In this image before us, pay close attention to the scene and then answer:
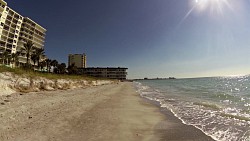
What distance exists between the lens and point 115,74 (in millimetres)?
194000

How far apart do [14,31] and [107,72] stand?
11552 centimetres

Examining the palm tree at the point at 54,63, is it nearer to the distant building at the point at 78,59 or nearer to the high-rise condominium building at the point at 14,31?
the high-rise condominium building at the point at 14,31

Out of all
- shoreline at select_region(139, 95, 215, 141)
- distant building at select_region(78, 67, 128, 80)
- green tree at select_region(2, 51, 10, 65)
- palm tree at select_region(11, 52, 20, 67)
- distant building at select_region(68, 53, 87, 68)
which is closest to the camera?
shoreline at select_region(139, 95, 215, 141)

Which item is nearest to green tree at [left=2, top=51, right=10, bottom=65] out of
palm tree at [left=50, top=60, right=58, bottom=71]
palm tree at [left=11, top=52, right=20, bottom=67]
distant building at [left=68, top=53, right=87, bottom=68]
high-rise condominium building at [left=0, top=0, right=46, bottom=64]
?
palm tree at [left=11, top=52, right=20, bottom=67]

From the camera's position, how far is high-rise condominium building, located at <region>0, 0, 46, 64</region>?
7106 cm

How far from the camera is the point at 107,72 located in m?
188

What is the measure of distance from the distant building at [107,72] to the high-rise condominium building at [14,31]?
294 ft

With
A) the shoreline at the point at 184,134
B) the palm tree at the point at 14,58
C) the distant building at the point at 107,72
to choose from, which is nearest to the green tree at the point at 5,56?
the palm tree at the point at 14,58

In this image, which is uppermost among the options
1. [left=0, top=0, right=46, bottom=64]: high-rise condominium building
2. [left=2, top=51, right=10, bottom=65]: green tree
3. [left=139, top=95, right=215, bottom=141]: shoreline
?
[left=0, top=0, right=46, bottom=64]: high-rise condominium building

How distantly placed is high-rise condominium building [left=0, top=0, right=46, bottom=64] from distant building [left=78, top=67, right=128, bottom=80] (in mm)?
89694

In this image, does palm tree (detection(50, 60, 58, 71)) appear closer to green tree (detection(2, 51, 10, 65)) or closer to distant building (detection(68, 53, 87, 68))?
green tree (detection(2, 51, 10, 65))

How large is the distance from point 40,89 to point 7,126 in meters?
18.1

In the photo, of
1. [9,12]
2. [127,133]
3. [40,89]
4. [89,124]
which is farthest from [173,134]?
[9,12]

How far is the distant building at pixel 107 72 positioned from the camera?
183 metres
